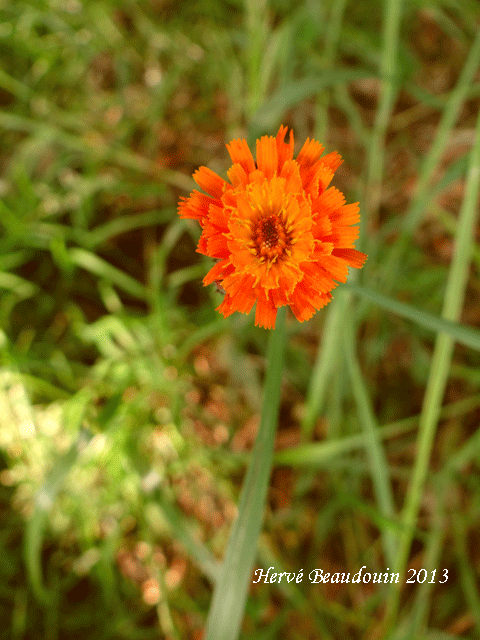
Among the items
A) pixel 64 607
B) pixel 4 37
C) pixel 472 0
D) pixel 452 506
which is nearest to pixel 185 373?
pixel 64 607

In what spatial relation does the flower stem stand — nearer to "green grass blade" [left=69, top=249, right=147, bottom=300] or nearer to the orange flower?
the orange flower

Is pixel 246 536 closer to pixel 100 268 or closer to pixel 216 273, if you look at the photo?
pixel 216 273

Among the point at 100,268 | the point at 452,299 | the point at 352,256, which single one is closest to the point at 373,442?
the point at 452,299

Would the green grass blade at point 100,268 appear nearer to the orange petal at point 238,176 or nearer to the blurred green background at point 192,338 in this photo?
the blurred green background at point 192,338

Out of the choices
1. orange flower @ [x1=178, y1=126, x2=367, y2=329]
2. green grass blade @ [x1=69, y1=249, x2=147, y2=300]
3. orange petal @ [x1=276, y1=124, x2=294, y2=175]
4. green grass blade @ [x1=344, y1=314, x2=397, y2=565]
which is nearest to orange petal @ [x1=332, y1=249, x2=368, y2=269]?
orange flower @ [x1=178, y1=126, x2=367, y2=329]

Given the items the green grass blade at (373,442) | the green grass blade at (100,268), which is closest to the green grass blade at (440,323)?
the green grass blade at (373,442)

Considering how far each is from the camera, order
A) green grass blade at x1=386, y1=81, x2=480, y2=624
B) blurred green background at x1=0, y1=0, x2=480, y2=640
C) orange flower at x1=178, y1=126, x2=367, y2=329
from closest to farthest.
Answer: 1. orange flower at x1=178, y1=126, x2=367, y2=329
2. green grass blade at x1=386, y1=81, x2=480, y2=624
3. blurred green background at x1=0, y1=0, x2=480, y2=640
